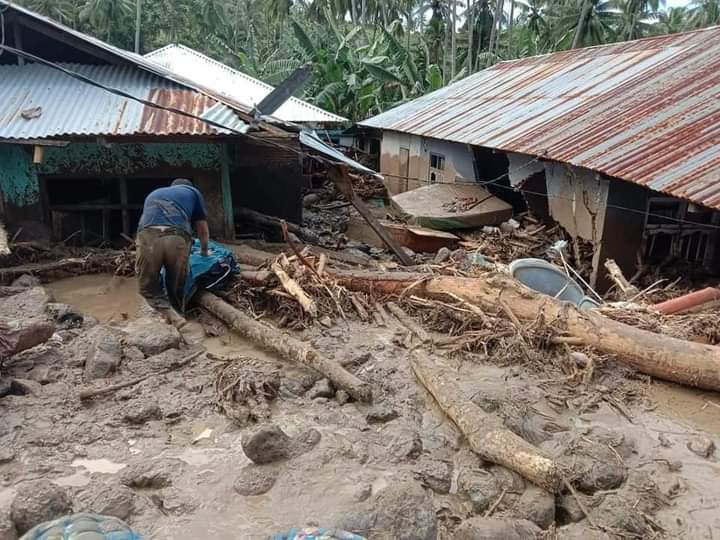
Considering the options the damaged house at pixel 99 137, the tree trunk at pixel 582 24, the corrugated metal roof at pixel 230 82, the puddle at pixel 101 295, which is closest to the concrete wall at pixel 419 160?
the corrugated metal roof at pixel 230 82

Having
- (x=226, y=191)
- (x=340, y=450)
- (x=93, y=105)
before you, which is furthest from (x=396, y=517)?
(x=93, y=105)

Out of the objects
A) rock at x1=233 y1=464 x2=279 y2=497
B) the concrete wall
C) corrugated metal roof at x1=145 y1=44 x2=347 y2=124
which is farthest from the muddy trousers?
corrugated metal roof at x1=145 y1=44 x2=347 y2=124

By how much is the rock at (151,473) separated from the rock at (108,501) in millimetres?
203

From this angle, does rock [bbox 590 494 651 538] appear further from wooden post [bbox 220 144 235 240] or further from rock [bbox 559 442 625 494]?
wooden post [bbox 220 144 235 240]

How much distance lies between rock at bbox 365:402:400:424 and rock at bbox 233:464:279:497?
3.80ft

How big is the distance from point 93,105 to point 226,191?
2528 mm

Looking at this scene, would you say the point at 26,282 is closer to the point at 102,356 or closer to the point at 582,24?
the point at 102,356

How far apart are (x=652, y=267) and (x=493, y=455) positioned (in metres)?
6.78

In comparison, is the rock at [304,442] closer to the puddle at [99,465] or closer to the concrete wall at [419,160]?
the puddle at [99,465]

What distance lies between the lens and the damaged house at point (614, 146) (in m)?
8.37

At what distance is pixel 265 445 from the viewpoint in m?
4.20

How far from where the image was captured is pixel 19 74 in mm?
10297

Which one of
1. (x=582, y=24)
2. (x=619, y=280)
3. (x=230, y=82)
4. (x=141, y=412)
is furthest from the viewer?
(x=582, y=24)

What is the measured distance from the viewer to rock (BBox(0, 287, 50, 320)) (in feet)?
21.9
